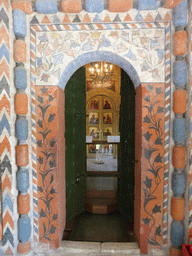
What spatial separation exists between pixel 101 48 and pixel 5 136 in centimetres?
139

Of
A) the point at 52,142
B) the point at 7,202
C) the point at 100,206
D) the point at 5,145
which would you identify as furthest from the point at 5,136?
the point at 100,206

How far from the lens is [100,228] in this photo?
2381 mm

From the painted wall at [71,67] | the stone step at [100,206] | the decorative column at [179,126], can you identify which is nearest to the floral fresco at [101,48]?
the painted wall at [71,67]

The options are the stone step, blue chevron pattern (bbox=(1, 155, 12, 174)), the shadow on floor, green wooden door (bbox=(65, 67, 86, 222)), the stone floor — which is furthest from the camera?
the stone step

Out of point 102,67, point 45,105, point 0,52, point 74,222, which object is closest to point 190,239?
point 74,222

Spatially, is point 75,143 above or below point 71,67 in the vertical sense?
below

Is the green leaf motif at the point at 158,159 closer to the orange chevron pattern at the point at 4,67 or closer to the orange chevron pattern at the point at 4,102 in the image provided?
the orange chevron pattern at the point at 4,102

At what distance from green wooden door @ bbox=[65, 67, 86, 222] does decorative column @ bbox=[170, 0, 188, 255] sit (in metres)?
1.47

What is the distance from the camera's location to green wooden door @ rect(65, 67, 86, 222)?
2426 millimetres

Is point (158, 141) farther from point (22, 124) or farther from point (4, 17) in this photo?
point (4, 17)

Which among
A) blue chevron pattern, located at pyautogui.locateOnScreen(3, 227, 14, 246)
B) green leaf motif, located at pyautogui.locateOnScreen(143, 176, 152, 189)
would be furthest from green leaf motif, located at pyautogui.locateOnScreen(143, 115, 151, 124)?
blue chevron pattern, located at pyautogui.locateOnScreen(3, 227, 14, 246)

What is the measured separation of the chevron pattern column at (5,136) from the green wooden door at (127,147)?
1681mm

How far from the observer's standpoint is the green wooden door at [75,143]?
7.96 feet

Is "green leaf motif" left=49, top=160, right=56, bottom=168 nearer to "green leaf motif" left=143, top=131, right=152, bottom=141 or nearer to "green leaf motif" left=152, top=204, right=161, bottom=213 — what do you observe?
"green leaf motif" left=143, top=131, right=152, bottom=141
